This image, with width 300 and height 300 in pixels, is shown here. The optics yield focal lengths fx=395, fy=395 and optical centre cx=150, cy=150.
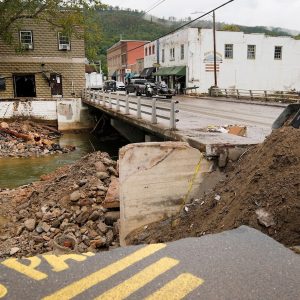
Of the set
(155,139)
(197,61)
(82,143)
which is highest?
(197,61)

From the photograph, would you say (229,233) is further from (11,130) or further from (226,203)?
(11,130)

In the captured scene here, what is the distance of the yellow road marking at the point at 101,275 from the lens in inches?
143

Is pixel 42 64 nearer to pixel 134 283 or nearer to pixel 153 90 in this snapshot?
pixel 153 90

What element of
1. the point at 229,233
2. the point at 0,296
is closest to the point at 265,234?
the point at 229,233

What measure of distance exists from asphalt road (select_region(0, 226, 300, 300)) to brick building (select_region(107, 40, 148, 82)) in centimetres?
6470

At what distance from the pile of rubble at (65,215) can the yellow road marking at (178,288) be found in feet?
11.8

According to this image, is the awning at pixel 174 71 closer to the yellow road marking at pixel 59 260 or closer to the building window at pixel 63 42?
the building window at pixel 63 42

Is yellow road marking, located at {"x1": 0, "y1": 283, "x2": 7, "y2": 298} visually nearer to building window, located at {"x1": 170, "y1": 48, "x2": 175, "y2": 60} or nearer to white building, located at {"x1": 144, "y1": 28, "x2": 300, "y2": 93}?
white building, located at {"x1": 144, "y1": 28, "x2": 300, "y2": 93}

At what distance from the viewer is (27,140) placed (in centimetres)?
2491

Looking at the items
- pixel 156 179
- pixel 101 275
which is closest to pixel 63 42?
pixel 156 179

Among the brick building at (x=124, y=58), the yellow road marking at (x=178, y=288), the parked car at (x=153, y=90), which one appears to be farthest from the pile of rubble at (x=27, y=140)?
the brick building at (x=124, y=58)

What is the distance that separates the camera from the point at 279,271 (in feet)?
13.0

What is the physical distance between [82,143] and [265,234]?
22.6 meters

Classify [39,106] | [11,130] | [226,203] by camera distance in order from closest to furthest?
[226,203] → [11,130] → [39,106]
